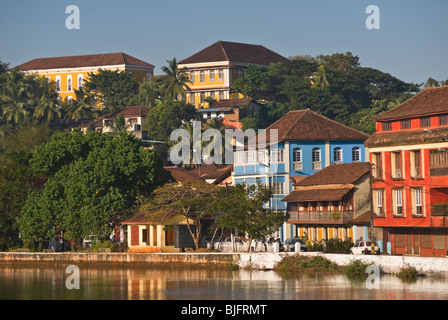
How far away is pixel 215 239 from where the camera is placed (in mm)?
84938

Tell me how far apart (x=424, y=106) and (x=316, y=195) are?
14.7 metres

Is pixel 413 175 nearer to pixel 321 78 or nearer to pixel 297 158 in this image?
pixel 297 158

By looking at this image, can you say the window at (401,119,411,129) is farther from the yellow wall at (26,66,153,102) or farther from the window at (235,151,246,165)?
the yellow wall at (26,66,153,102)

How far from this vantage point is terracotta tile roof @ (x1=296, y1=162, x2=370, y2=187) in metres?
81.6

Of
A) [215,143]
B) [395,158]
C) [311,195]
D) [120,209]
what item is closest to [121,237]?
[120,209]

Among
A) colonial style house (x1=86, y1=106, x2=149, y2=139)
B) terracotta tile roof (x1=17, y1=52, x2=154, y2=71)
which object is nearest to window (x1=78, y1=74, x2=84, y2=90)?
terracotta tile roof (x1=17, y1=52, x2=154, y2=71)

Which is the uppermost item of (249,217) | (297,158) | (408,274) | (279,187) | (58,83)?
(58,83)

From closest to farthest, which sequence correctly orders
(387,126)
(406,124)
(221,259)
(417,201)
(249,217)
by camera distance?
(417,201), (406,124), (221,259), (387,126), (249,217)

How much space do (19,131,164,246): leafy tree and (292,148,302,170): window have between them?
12.2 m

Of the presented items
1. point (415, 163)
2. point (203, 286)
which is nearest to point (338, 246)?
point (415, 163)

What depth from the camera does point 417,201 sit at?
7062 centimetres

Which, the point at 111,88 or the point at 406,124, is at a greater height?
the point at 111,88

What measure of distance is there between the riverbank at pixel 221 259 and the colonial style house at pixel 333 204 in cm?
1070

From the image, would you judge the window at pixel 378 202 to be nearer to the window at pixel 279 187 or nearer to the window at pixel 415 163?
the window at pixel 415 163
